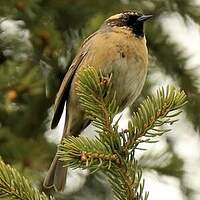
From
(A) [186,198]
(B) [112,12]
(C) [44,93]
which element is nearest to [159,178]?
(A) [186,198]

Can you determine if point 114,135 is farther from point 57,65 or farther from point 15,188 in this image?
point 57,65

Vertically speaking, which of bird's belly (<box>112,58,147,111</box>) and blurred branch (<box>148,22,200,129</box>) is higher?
blurred branch (<box>148,22,200,129</box>)

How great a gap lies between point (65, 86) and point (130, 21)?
73 centimetres

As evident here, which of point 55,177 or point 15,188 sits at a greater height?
point 15,188

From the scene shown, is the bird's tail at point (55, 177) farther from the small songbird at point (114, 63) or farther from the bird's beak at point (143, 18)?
the bird's beak at point (143, 18)

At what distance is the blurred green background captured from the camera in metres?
3.13

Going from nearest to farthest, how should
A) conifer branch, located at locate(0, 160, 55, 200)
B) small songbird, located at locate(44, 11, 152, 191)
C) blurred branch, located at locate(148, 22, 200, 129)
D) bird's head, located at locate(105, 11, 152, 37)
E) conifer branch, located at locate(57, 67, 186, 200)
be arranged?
conifer branch, located at locate(0, 160, 55, 200), conifer branch, located at locate(57, 67, 186, 200), blurred branch, located at locate(148, 22, 200, 129), small songbird, located at locate(44, 11, 152, 191), bird's head, located at locate(105, 11, 152, 37)

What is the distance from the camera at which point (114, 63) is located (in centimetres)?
352

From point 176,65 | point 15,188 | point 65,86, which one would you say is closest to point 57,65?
point 65,86

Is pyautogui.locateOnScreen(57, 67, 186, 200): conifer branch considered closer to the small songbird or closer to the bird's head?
the small songbird

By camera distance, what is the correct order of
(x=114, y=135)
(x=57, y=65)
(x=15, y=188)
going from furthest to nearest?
1. (x=57, y=65)
2. (x=114, y=135)
3. (x=15, y=188)

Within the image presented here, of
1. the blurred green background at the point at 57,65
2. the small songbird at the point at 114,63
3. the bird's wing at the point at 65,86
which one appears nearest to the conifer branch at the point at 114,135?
the blurred green background at the point at 57,65

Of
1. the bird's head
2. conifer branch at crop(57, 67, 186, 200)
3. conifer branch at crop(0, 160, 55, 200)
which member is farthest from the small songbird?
conifer branch at crop(0, 160, 55, 200)

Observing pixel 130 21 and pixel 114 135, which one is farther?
pixel 130 21
